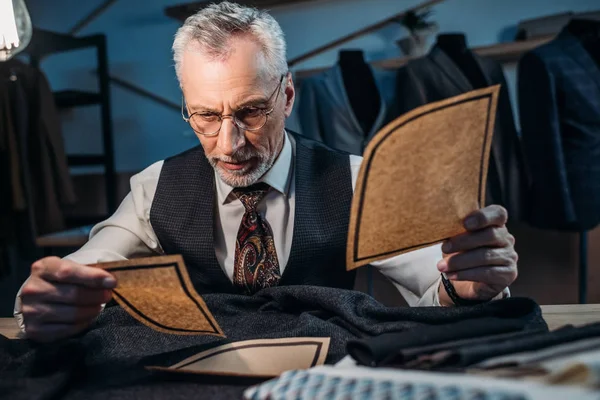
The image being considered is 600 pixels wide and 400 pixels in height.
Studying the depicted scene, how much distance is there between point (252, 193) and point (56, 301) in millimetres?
515

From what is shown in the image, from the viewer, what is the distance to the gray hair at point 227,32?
103cm

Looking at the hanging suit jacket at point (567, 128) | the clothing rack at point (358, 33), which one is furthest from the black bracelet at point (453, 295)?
the clothing rack at point (358, 33)

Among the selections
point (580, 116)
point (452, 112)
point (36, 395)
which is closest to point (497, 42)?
point (580, 116)

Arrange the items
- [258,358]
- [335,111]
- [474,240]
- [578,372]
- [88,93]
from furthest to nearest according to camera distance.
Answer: [88,93] → [335,111] → [474,240] → [258,358] → [578,372]

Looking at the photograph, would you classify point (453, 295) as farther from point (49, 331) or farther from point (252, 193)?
point (49, 331)

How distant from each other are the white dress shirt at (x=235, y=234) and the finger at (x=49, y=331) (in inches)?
14.1

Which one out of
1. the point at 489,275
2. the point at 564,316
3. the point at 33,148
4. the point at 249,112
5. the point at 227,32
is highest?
the point at 227,32

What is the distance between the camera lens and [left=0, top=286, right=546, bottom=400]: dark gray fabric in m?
0.59

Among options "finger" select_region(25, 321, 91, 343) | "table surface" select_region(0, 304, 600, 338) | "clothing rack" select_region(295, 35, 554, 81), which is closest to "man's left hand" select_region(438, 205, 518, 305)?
"table surface" select_region(0, 304, 600, 338)

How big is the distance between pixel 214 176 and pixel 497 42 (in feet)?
7.50

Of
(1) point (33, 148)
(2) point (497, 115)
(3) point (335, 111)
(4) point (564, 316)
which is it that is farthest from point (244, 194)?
(1) point (33, 148)

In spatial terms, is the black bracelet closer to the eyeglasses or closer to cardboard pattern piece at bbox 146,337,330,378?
cardboard pattern piece at bbox 146,337,330,378

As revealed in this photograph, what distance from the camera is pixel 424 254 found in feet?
3.76

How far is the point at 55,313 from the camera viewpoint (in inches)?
29.0
